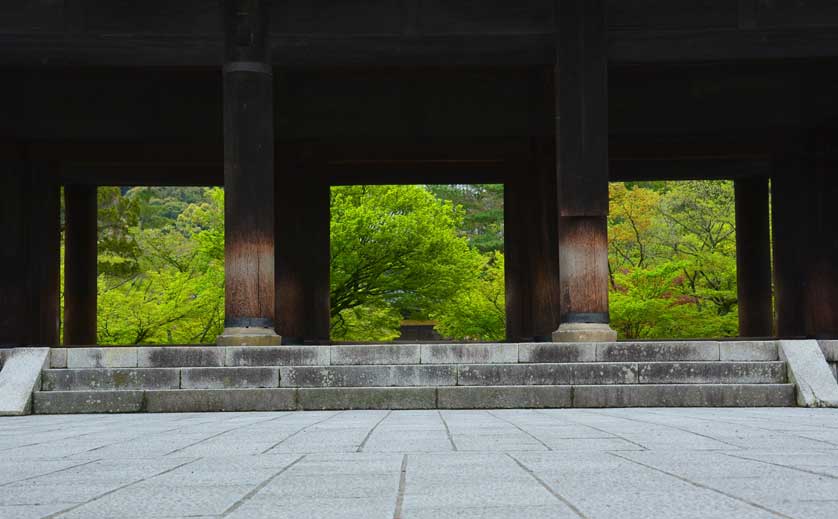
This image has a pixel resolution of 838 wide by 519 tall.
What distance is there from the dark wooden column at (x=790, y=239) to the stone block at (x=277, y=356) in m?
10.9

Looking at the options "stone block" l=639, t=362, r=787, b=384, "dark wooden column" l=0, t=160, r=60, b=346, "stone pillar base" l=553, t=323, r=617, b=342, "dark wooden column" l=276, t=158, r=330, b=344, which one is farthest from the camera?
"dark wooden column" l=276, t=158, r=330, b=344

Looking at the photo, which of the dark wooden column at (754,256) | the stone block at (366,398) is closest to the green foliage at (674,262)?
the dark wooden column at (754,256)

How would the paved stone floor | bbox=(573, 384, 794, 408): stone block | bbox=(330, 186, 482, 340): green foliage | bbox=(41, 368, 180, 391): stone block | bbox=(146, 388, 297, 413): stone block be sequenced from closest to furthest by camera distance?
the paved stone floor
bbox=(573, 384, 794, 408): stone block
bbox=(146, 388, 297, 413): stone block
bbox=(41, 368, 180, 391): stone block
bbox=(330, 186, 482, 340): green foliage

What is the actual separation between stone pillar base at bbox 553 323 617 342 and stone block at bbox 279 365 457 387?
89.7 inches

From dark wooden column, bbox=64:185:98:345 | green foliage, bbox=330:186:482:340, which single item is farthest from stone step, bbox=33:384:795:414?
green foliage, bbox=330:186:482:340

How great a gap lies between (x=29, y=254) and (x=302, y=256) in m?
5.25

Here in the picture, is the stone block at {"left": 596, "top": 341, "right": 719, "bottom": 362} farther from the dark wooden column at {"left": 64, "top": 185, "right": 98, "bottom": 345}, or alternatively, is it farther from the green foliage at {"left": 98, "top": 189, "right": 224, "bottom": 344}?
the green foliage at {"left": 98, "top": 189, "right": 224, "bottom": 344}

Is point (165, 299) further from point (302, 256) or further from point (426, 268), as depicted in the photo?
point (302, 256)

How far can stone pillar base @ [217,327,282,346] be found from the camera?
11430mm

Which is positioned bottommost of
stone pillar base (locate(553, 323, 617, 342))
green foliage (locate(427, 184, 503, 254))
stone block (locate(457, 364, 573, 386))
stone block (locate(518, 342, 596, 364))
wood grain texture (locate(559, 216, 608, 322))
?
stone block (locate(457, 364, 573, 386))

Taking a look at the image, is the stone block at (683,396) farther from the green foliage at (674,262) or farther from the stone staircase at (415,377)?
the green foliage at (674,262)

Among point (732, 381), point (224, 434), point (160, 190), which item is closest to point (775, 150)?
point (732, 381)

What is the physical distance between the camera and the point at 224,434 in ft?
21.9

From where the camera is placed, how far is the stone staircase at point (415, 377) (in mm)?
9531
